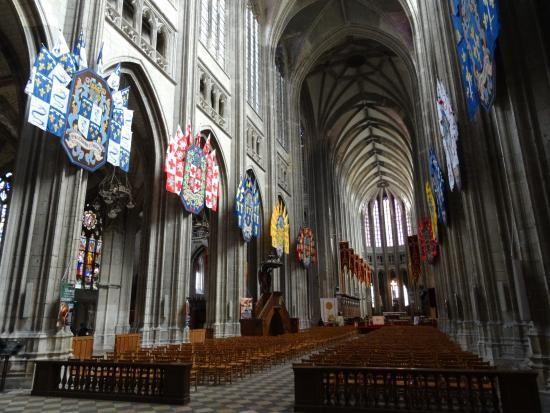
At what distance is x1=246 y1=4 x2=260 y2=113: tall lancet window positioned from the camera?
78.2 ft

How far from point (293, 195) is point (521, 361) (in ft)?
76.3

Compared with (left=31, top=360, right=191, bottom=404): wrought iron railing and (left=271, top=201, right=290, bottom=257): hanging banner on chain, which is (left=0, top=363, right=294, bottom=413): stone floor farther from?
(left=271, top=201, right=290, bottom=257): hanging banner on chain

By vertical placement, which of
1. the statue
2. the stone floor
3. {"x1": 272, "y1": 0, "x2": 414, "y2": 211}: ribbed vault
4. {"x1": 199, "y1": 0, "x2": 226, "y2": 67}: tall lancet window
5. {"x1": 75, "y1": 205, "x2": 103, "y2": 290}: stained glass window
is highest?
{"x1": 272, "y1": 0, "x2": 414, "y2": 211}: ribbed vault

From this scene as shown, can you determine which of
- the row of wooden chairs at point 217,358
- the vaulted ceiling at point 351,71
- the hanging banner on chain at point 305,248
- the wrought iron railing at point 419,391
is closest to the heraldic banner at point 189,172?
the row of wooden chairs at point 217,358

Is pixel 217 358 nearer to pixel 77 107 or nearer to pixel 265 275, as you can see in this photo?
pixel 77 107

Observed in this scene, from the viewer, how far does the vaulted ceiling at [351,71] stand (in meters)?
28.8

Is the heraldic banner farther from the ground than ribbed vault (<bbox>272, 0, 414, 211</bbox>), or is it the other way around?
ribbed vault (<bbox>272, 0, 414, 211</bbox>)

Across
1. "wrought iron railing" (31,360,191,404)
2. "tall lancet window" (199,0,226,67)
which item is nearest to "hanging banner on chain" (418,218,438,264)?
"tall lancet window" (199,0,226,67)

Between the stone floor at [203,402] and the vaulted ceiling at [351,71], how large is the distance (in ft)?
85.5

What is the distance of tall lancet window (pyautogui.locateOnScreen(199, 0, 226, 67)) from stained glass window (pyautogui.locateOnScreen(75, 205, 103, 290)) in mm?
11084

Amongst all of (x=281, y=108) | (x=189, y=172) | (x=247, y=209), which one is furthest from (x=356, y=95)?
(x=189, y=172)

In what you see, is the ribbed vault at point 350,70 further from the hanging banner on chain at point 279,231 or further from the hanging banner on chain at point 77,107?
the hanging banner on chain at point 77,107

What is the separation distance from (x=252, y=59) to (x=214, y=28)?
4.96m

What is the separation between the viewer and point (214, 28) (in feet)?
65.9
